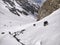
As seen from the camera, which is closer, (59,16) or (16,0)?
(59,16)

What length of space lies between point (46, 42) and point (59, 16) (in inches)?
200

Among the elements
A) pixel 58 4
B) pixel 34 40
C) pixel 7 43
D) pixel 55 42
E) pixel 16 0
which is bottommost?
pixel 16 0

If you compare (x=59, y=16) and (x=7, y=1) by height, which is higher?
(x=59, y=16)

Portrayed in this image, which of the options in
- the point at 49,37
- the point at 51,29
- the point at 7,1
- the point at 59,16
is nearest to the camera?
the point at 49,37

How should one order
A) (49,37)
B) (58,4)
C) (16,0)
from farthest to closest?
(16,0) < (58,4) < (49,37)

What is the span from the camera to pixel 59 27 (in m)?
17.7

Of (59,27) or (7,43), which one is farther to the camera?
(7,43)

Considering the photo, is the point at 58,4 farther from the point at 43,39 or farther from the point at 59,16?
the point at 43,39

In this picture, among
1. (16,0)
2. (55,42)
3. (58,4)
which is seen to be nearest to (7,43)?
(55,42)

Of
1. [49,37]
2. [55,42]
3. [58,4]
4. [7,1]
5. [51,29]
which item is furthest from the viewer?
[7,1]

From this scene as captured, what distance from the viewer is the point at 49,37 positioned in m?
16.8

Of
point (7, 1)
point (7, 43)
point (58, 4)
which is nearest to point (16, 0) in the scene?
point (7, 1)

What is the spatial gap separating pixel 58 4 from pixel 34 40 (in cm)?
2259

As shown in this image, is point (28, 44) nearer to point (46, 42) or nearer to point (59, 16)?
point (46, 42)
